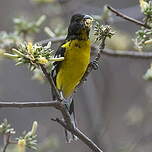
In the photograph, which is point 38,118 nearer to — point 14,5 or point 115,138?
point 115,138

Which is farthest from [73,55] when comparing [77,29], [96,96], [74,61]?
[96,96]

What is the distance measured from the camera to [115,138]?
19.0 feet

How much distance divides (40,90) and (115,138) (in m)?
1.49

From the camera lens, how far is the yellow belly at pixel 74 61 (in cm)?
347

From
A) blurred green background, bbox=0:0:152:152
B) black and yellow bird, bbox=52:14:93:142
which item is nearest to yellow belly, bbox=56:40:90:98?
black and yellow bird, bbox=52:14:93:142

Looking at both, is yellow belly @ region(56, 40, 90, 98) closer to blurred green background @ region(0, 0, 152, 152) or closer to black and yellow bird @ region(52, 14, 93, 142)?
black and yellow bird @ region(52, 14, 93, 142)

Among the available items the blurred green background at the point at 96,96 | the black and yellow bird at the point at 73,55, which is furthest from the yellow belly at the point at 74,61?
the blurred green background at the point at 96,96

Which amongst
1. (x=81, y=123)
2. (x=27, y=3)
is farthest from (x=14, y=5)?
(x=81, y=123)

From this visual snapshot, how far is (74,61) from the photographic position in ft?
11.4

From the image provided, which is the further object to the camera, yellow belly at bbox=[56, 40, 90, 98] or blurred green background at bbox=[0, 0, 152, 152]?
blurred green background at bbox=[0, 0, 152, 152]

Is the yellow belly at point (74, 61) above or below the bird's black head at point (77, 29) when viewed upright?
below

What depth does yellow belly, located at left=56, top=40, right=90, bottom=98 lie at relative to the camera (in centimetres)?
347

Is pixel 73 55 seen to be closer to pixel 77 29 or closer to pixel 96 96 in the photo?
pixel 77 29

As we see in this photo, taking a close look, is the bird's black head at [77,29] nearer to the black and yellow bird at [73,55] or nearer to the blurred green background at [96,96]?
the black and yellow bird at [73,55]
